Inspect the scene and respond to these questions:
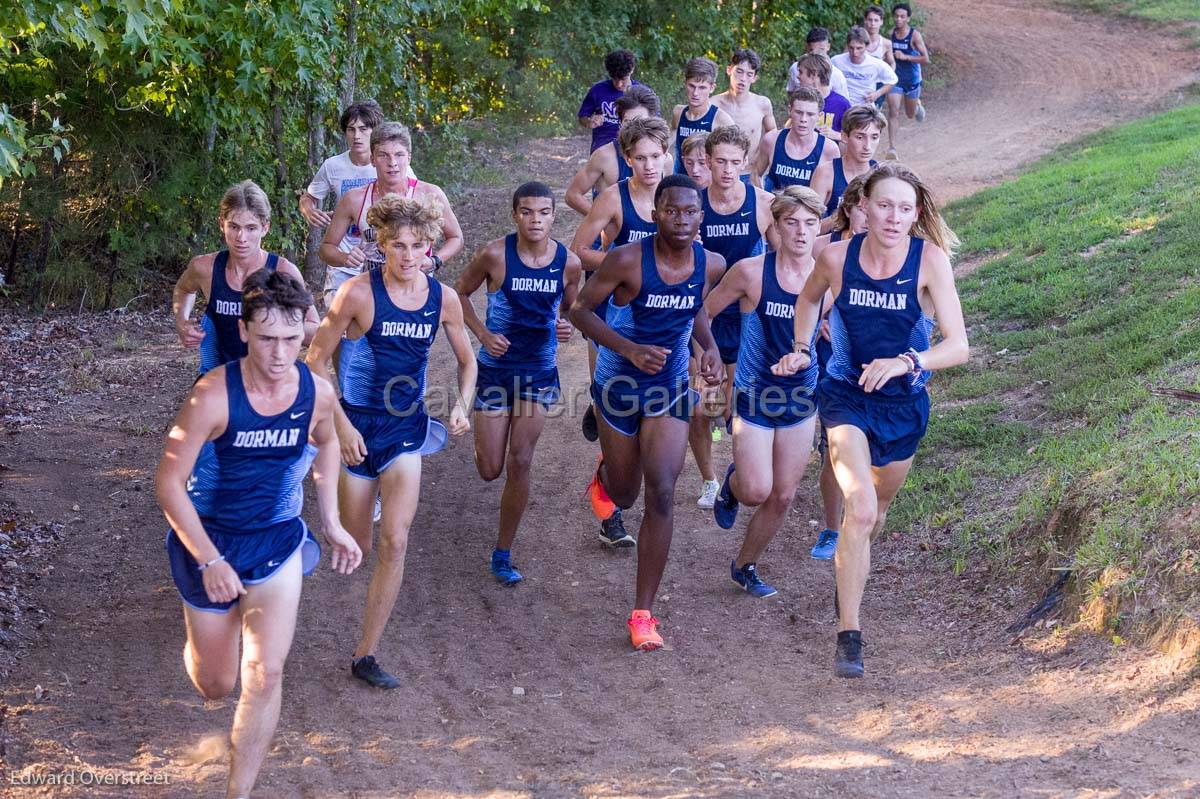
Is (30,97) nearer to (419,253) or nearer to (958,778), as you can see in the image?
(419,253)

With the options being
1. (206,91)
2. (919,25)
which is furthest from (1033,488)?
(919,25)

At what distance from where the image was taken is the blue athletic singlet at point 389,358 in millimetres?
6020

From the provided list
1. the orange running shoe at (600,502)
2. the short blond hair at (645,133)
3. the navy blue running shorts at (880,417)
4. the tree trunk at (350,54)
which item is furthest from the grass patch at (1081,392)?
the tree trunk at (350,54)

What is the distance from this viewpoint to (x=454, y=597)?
23.1ft

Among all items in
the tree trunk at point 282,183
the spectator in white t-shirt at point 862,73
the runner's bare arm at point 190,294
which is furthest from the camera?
the spectator in white t-shirt at point 862,73

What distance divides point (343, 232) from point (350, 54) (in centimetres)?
513

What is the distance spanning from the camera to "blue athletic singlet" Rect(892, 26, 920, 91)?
1930 cm

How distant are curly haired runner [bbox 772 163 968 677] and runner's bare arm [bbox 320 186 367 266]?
302cm

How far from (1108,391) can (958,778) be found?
4.06 meters

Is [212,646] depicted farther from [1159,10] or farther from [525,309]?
[1159,10]

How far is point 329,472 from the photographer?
5051 mm

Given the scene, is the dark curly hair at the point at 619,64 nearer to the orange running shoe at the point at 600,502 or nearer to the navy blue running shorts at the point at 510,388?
the orange running shoe at the point at 600,502

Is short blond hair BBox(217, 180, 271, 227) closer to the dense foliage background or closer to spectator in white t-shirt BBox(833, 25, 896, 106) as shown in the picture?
the dense foliage background

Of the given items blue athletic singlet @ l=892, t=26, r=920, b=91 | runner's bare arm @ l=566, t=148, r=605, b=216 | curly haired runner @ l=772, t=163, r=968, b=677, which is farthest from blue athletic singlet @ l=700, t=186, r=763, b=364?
blue athletic singlet @ l=892, t=26, r=920, b=91
